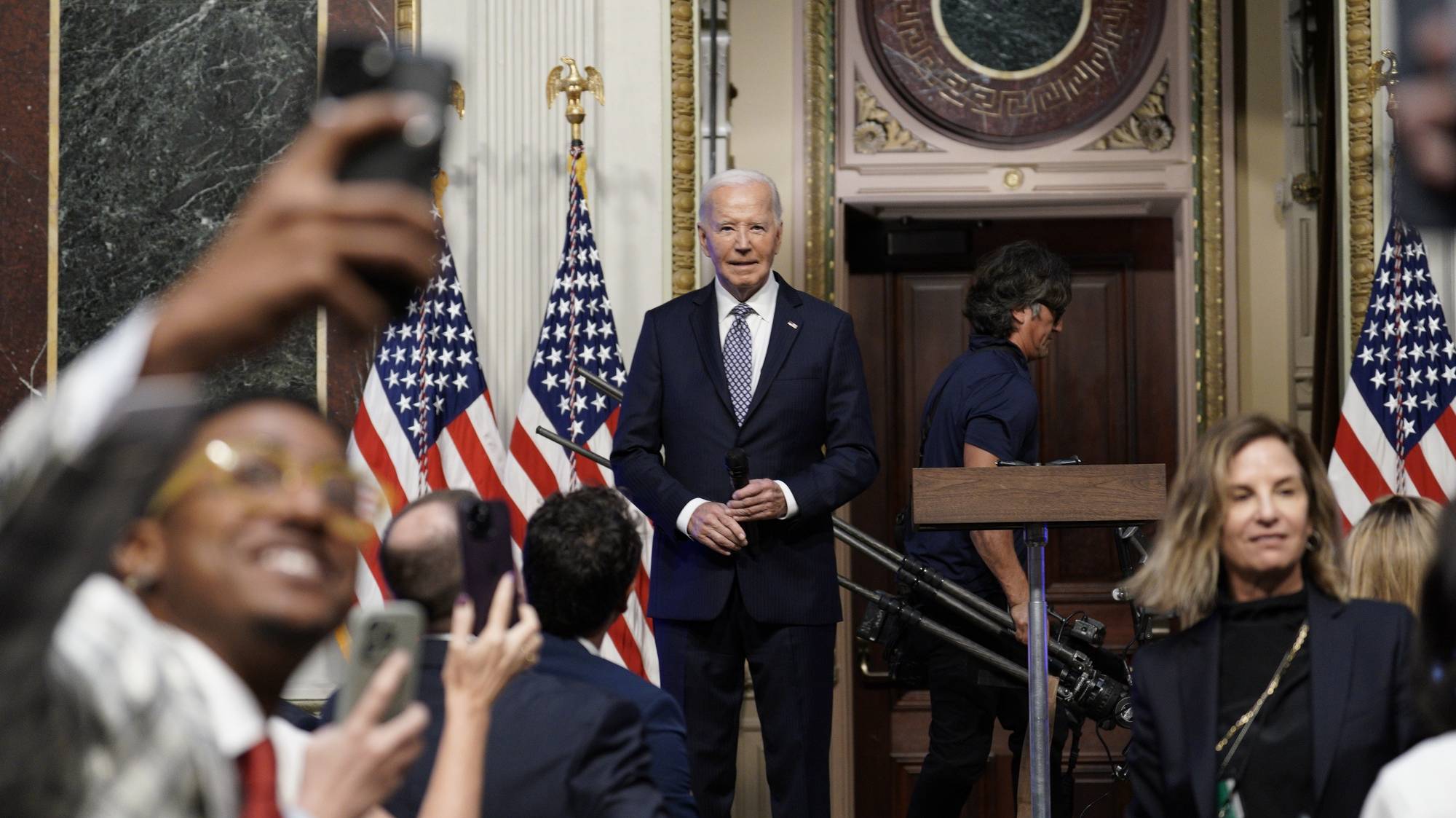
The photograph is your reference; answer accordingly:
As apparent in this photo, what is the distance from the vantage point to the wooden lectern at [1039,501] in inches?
132

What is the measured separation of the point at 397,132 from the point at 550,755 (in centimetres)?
141

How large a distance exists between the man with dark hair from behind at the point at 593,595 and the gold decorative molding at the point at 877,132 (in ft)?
13.4

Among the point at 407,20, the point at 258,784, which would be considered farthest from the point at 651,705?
the point at 407,20

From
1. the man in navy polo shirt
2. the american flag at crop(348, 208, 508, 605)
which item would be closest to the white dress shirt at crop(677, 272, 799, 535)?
the man in navy polo shirt

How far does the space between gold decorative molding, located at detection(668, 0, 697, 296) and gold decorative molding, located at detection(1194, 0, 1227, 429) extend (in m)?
2.11

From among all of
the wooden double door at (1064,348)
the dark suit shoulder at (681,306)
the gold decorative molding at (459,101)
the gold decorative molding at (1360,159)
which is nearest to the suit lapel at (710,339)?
the dark suit shoulder at (681,306)

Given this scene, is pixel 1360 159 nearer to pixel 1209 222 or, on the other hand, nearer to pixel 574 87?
pixel 1209 222

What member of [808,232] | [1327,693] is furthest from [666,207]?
[1327,693]

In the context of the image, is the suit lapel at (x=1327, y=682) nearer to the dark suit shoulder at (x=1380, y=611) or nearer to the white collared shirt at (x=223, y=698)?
the dark suit shoulder at (x=1380, y=611)

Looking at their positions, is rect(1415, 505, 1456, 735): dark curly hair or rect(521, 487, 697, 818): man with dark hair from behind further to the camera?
rect(521, 487, 697, 818): man with dark hair from behind

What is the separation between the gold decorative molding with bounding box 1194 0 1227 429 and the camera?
637cm

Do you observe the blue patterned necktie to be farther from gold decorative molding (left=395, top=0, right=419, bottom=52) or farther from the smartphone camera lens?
the smartphone camera lens

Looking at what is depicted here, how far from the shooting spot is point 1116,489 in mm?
3375

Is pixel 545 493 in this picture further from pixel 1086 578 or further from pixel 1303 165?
pixel 1303 165
